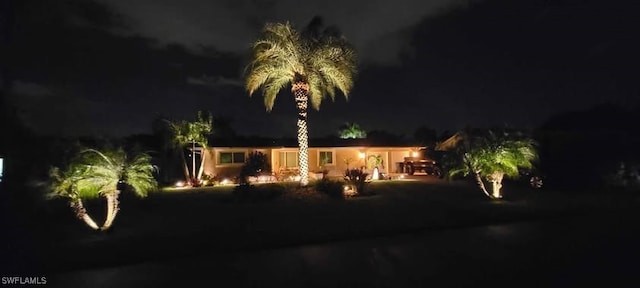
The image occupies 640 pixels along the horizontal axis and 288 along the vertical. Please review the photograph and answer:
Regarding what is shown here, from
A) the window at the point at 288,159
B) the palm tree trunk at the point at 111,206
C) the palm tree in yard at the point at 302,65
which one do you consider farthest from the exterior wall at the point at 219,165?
Answer: the palm tree trunk at the point at 111,206

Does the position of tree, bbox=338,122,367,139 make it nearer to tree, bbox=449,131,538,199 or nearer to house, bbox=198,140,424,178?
house, bbox=198,140,424,178

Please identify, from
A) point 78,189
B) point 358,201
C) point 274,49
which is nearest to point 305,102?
point 274,49

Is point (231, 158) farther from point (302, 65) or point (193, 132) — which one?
point (302, 65)

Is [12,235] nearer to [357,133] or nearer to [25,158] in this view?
[25,158]

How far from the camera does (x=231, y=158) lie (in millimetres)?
31906

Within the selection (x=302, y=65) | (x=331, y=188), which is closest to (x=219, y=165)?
(x=302, y=65)

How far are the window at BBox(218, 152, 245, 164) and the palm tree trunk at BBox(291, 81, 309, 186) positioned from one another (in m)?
8.93

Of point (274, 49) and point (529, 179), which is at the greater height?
point (274, 49)

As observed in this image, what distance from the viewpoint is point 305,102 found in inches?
965

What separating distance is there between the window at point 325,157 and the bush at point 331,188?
13385 millimetres

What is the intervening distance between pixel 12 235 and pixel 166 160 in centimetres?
1894

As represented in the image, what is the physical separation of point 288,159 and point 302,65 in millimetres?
12028

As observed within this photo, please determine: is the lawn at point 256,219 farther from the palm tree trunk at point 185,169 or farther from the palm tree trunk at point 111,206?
the palm tree trunk at point 185,169

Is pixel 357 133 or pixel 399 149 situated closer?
pixel 399 149
